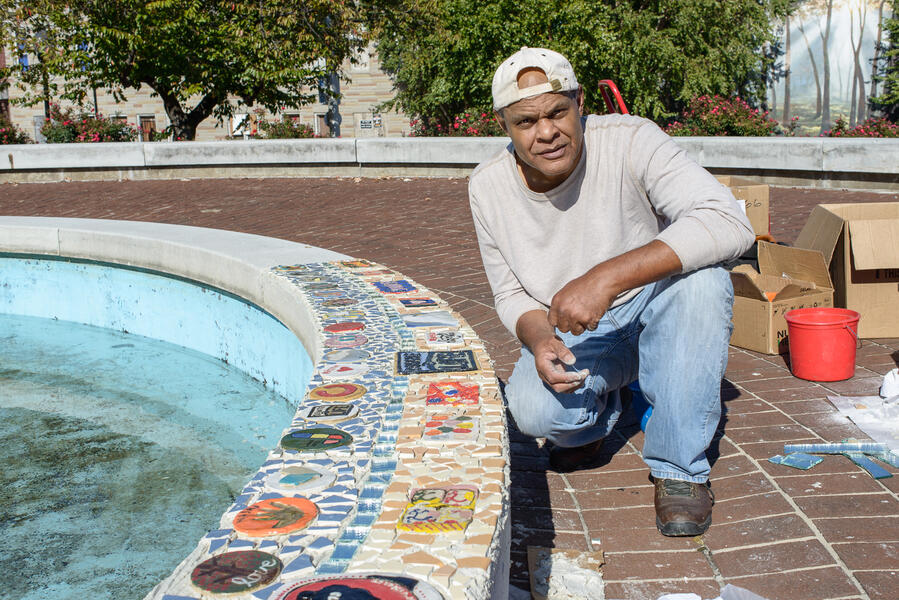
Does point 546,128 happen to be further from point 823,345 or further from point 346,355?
point 823,345

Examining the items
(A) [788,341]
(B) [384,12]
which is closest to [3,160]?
(B) [384,12]

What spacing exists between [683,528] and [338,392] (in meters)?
1.17

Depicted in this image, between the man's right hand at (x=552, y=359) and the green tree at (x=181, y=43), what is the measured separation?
53.1 ft

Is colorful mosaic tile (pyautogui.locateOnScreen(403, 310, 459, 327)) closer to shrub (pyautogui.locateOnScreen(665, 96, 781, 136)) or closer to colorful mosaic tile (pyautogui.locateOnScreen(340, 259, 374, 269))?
colorful mosaic tile (pyautogui.locateOnScreen(340, 259, 374, 269))

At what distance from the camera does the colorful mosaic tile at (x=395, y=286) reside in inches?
178

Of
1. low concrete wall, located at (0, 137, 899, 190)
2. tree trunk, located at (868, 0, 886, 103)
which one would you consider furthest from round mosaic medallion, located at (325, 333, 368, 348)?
tree trunk, located at (868, 0, 886, 103)

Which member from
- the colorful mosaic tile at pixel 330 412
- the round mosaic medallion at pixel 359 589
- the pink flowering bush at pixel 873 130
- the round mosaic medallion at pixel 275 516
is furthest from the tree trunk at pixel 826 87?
the round mosaic medallion at pixel 359 589

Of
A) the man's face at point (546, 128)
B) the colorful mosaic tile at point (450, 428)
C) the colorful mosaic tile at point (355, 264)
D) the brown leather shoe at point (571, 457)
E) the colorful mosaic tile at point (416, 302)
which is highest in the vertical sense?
the man's face at point (546, 128)

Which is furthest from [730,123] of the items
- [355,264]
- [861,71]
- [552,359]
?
[861,71]

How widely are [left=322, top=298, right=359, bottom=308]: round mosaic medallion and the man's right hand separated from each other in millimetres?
1776

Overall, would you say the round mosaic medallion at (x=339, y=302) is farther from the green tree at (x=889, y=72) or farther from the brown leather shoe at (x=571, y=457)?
the green tree at (x=889, y=72)

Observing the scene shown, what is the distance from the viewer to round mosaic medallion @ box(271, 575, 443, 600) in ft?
5.46

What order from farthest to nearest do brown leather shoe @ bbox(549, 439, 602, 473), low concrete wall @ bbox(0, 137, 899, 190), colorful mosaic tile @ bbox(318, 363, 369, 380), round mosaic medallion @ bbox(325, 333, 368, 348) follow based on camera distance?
1. low concrete wall @ bbox(0, 137, 899, 190)
2. round mosaic medallion @ bbox(325, 333, 368, 348)
3. colorful mosaic tile @ bbox(318, 363, 369, 380)
4. brown leather shoe @ bbox(549, 439, 602, 473)

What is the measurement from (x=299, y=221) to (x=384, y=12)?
13.0 metres
